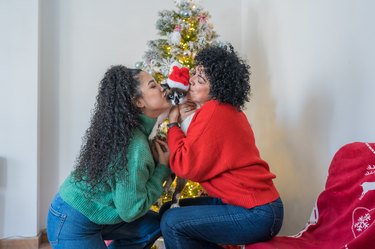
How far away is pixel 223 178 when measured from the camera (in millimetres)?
1274

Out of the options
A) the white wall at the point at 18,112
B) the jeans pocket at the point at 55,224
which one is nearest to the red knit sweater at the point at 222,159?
the jeans pocket at the point at 55,224

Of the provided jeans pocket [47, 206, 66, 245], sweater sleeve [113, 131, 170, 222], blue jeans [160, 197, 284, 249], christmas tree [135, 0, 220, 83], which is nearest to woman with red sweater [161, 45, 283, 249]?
A: blue jeans [160, 197, 284, 249]

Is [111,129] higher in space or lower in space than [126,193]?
higher

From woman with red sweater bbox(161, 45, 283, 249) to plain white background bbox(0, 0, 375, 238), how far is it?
1.71 feet

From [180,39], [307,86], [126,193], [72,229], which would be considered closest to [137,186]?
[126,193]

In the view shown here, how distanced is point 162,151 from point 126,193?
28 cm

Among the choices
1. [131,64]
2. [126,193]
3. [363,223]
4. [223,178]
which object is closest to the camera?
[363,223]

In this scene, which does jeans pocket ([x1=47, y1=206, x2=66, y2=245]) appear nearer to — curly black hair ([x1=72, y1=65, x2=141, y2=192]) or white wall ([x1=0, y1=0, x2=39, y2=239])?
curly black hair ([x1=72, y1=65, x2=141, y2=192])

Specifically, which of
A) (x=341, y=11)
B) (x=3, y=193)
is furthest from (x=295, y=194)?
(x=3, y=193)

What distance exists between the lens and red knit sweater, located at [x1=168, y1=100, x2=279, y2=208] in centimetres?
123

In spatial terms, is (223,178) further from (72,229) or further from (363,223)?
(72,229)

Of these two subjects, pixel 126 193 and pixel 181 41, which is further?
pixel 181 41

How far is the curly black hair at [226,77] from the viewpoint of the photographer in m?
1.32

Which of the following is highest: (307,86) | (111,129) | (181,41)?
(181,41)
